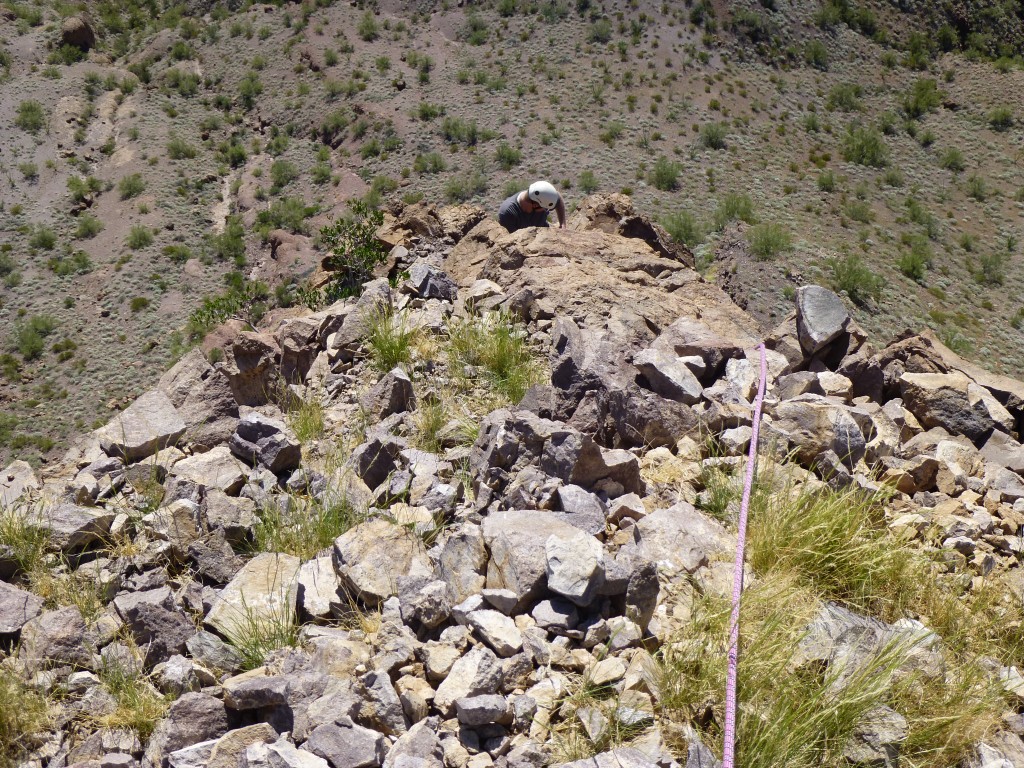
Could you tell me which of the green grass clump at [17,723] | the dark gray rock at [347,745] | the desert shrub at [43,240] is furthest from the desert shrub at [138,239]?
the dark gray rock at [347,745]

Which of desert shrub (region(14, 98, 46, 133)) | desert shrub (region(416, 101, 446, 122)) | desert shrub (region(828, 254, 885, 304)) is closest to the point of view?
desert shrub (region(828, 254, 885, 304))

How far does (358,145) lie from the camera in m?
30.5

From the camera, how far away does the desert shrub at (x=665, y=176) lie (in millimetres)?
25328

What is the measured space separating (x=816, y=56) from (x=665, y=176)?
46.5 feet

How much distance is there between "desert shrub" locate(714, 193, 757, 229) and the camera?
74.1ft

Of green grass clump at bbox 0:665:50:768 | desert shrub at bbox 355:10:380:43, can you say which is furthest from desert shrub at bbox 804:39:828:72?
green grass clump at bbox 0:665:50:768

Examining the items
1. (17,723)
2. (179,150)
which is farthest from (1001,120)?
(17,723)

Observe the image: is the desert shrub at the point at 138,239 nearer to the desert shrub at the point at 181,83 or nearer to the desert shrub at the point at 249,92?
the desert shrub at the point at 249,92

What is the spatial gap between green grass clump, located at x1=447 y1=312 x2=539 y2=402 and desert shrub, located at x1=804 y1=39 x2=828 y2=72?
33727 mm

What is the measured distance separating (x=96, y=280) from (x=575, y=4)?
961 inches

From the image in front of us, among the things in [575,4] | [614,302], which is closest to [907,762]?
[614,302]

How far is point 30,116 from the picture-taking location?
30891 mm

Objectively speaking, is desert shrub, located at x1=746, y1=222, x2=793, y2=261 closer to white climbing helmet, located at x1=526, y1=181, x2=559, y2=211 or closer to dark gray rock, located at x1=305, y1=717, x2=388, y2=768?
white climbing helmet, located at x1=526, y1=181, x2=559, y2=211

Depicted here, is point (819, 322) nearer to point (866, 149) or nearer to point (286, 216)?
point (286, 216)
